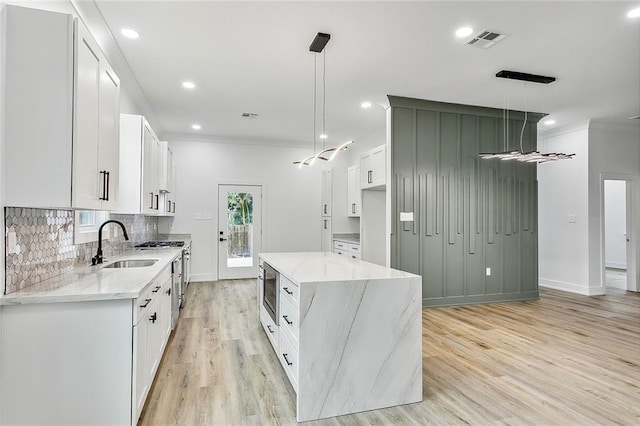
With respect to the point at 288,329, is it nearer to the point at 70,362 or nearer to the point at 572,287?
the point at 70,362

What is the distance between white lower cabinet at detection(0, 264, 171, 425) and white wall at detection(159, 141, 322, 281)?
5255 millimetres

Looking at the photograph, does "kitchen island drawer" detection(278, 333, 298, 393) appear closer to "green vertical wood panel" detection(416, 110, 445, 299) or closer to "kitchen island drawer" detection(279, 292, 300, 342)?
"kitchen island drawer" detection(279, 292, 300, 342)

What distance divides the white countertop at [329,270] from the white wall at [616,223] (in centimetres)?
899

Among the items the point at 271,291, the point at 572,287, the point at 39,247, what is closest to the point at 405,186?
the point at 271,291

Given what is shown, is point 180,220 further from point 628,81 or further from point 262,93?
point 628,81

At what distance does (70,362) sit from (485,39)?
3870mm

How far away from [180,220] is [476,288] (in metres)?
5.32

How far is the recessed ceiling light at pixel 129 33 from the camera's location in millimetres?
3186

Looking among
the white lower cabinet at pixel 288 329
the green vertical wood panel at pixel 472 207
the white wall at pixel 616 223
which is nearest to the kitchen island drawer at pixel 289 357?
the white lower cabinet at pixel 288 329

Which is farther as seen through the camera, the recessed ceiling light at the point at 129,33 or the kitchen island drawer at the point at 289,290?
the recessed ceiling light at the point at 129,33

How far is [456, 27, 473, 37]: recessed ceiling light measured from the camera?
10.3 feet

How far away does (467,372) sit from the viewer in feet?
9.76

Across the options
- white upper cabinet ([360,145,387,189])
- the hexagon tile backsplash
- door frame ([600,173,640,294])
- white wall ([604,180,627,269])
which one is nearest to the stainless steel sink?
the hexagon tile backsplash

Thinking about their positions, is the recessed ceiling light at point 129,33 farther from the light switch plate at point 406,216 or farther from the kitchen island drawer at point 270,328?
the light switch plate at point 406,216
